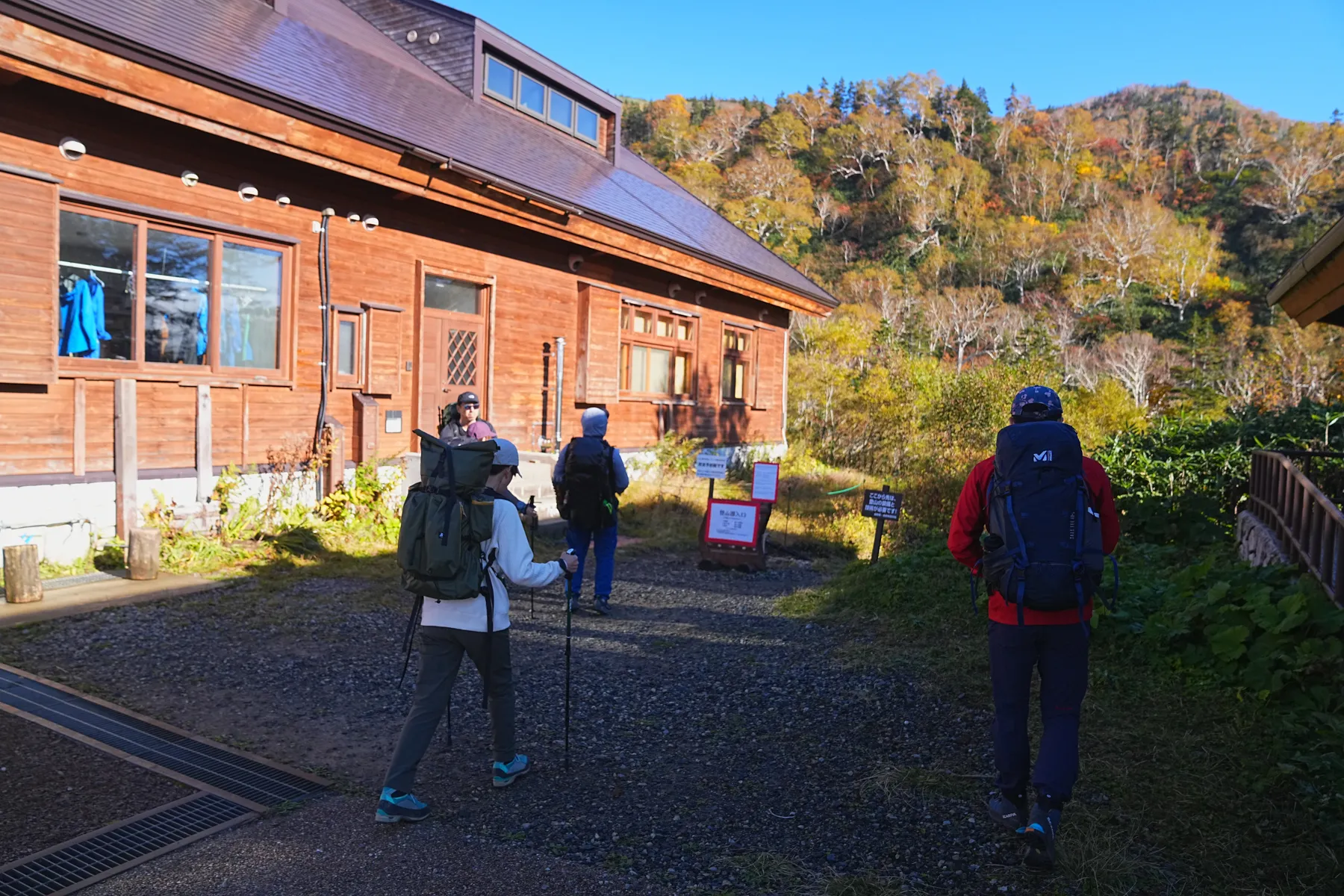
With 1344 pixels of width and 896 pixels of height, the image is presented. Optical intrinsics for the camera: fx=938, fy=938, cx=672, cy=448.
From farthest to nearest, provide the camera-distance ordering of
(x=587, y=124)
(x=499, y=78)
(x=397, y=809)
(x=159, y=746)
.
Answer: (x=587, y=124) → (x=499, y=78) → (x=159, y=746) → (x=397, y=809)


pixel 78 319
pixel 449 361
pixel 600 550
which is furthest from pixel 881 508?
pixel 78 319

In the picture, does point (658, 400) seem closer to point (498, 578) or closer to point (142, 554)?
point (142, 554)

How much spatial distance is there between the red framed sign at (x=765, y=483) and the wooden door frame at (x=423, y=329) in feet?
12.8

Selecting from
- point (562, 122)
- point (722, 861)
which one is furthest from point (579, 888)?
point (562, 122)

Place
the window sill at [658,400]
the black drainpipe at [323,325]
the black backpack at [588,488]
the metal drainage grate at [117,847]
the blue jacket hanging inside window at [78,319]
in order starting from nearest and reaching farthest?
the metal drainage grate at [117,847] < the black backpack at [588,488] < the blue jacket hanging inside window at [78,319] < the black drainpipe at [323,325] < the window sill at [658,400]

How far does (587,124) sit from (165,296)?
1044 centimetres

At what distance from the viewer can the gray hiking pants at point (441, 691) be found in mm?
3803

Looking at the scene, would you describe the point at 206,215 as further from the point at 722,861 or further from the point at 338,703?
the point at 722,861

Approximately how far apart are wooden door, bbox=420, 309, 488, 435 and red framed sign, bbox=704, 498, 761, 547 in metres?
3.65

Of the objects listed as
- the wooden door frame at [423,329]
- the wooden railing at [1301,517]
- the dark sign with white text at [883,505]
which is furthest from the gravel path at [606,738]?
the wooden door frame at [423,329]

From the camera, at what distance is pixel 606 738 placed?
4.84 meters

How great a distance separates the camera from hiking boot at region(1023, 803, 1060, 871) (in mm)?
3461

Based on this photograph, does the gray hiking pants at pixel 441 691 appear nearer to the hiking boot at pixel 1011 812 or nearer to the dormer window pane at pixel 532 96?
the hiking boot at pixel 1011 812

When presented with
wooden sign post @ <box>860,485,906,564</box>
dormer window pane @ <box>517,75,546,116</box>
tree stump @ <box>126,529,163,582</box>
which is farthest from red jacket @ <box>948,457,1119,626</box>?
dormer window pane @ <box>517,75,546,116</box>
